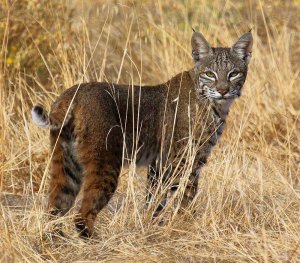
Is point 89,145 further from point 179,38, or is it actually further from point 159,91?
point 179,38

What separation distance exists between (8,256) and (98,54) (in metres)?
5.20

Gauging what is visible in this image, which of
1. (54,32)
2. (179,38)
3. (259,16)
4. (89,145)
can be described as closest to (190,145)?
(89,145)

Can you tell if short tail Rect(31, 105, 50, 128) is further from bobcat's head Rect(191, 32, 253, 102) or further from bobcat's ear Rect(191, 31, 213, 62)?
bobcat's ear Rect(191, 31, 213, 62)

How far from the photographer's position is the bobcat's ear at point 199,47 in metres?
6.27

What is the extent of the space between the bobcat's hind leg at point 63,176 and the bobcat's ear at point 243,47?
5.34ft

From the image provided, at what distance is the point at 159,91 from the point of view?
608 cm

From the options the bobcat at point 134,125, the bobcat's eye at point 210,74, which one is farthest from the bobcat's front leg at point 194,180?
the bobcat's eye at point 210,74

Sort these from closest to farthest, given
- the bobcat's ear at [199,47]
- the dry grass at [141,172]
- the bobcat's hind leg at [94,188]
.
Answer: the dry grass at [141,172], the bobcat's hind leg at [94,188], the bobcat's ear at [199,47]

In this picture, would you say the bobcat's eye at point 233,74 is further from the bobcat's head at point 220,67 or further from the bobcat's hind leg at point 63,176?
the bobcat's hind leg at point 63,176

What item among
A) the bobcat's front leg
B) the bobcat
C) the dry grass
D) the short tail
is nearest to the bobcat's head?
the bobcat

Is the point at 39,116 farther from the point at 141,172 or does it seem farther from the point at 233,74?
the point at 141,172

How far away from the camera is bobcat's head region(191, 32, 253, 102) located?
6.11 meters

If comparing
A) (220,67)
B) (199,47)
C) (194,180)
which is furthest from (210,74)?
(194,180)

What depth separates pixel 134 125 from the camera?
5684 millimetres
